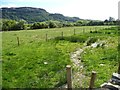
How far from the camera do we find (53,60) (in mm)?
21047

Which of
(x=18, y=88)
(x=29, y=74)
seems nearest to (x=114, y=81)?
(x=18, y=88)

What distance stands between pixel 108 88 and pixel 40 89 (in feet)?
12.0

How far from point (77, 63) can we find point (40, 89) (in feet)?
22.8

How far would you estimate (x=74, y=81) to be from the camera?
1420 centimetres

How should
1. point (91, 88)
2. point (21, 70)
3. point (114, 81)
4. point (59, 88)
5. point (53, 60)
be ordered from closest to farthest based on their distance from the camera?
point (91, 88) < point (114, 81) < point (59, 88) < point (21, 70) < point (53, 60)

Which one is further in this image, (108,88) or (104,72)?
(104,72)

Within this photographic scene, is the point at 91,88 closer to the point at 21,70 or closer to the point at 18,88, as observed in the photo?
the point at 18,88

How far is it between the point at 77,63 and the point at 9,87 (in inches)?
291

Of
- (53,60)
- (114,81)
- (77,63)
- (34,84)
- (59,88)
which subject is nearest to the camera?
(114,81)

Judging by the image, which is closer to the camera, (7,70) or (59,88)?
(59,88)

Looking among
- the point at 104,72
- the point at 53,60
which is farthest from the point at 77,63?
the point at 104,72

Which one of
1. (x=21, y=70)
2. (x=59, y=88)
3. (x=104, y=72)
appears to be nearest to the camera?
Answer: (x=59, y=88)

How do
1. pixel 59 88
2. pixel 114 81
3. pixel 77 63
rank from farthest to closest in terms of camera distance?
pixel 77 63, pixel 59 88, pixel 114 81

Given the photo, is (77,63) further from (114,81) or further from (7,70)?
(114,81)
